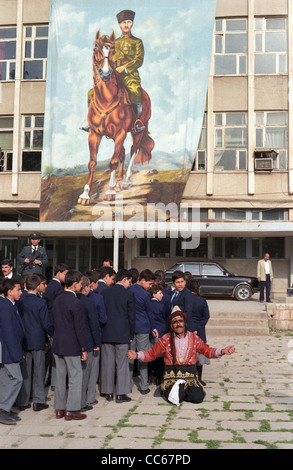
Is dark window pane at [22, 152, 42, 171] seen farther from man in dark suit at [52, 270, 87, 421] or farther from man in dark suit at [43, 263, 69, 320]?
man in dark suit at [52, 270, 87, 421]

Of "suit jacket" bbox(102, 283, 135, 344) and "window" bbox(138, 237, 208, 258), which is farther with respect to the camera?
"window" bbox(138, 237, 208, 258)

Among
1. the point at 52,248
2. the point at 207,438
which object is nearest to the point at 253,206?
the point at 52,248

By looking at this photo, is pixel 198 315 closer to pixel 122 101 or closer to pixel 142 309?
pixel 142 309

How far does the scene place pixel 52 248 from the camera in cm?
2594

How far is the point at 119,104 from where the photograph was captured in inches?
911

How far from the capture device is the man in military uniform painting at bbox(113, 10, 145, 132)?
75.9 ft

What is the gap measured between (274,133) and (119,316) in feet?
58.0

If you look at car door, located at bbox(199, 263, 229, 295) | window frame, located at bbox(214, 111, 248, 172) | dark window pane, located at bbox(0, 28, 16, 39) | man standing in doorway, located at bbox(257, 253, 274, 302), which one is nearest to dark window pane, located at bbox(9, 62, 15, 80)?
dark window pane, located at bbox(0, 28, 16, 39)

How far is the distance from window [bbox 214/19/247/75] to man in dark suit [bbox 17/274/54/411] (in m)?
A: 18.9

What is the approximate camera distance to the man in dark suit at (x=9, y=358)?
268 inches

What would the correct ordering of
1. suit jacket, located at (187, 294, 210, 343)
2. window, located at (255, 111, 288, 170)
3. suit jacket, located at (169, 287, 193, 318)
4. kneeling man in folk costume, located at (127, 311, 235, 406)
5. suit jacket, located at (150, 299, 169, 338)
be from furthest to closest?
window, located at (255, 111, 288, 170) → suit jacket, located at (150, 299, 169, 338) → suit jacket, located at (187, 294, 210, 343) → suit jacket, located at (169, 287, 193, 318) → kneeling man in folk costume, located at (127, 311, 235, 406)

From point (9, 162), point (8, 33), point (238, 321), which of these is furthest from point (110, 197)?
point (8, 33)
